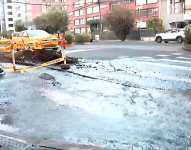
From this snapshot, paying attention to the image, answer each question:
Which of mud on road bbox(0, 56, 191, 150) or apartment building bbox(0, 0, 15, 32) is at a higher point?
apartment building bbox(0, 0, 15, 32)

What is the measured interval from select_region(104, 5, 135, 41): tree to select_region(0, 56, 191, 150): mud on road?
31879mm

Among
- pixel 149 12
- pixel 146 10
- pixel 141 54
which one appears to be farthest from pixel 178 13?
→ pixel 141 54

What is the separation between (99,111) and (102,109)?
0.46 feet

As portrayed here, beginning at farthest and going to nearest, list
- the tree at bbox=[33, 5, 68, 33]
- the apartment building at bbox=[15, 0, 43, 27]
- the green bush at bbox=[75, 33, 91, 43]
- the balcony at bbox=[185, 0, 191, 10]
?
1. the apartment building at bbox=[15, 0, 43, 27]
2. the tree at bbox=[33, 5, 68, 33]
3. the balcony at bbox=[185, 0, 191, 10]
4. the green bush at bbox=[75, 33, 91, 43]

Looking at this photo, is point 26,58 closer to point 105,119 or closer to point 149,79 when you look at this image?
point 149,79

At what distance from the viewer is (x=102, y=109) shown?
5473 mm

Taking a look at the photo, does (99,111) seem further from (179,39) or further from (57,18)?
(57,18)

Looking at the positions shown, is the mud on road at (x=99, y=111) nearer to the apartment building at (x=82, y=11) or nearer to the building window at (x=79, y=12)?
the apartment building at (x=82, y=11)

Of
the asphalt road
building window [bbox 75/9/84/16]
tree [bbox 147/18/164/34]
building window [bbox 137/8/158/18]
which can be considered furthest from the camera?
building window [bbox 75/9/84/16]

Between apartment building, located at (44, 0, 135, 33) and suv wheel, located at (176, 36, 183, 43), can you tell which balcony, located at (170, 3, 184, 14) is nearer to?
suv wheel, located at (176, 36, 183, 43)

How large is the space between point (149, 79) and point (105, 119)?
3.95m

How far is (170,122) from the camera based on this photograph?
4637 mm

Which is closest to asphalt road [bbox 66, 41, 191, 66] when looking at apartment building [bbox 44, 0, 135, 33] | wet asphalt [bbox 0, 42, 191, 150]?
wet asphalt [bbox 0, 42, 191, 150]

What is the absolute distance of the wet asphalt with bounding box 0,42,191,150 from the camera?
405 cm
